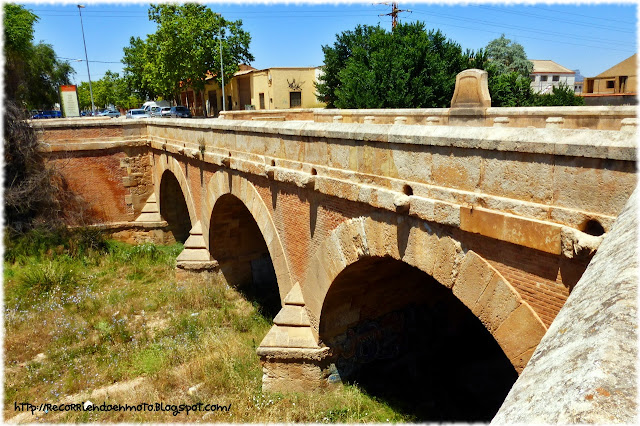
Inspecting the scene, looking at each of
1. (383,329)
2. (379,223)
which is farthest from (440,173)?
(383,329)

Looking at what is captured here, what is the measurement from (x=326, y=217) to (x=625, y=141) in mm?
3882

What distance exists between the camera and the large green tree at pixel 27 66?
17.3 m

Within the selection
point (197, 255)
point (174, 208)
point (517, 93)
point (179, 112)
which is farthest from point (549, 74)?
point (197, 255)

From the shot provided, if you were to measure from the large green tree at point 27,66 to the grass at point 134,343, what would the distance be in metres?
6.79

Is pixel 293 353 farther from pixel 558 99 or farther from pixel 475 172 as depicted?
pixel 558 99

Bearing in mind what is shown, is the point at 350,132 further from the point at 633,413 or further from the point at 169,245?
the point at 169,245

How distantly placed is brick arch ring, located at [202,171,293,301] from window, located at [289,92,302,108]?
69.1 ft

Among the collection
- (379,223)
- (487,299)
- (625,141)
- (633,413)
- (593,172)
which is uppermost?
(625,141)

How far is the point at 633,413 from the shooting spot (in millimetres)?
1140

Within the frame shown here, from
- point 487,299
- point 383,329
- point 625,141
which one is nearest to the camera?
point 625,141

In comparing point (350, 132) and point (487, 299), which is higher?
point (350, 132)

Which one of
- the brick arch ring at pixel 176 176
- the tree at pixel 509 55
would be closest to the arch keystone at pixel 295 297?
the brick arch ring at pixel 176 176

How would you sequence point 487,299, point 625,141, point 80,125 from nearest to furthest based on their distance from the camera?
point 625,141
point 487,299
point 80,125

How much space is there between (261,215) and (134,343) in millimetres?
4214
